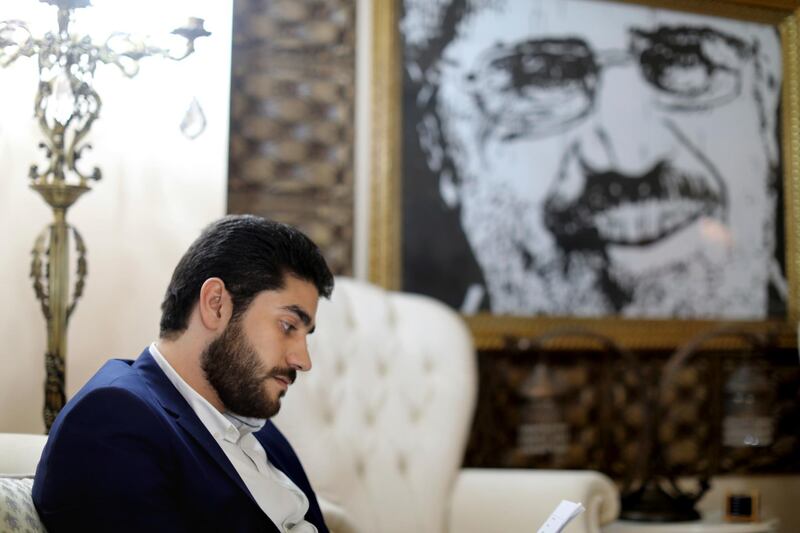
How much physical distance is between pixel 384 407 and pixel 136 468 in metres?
1.53

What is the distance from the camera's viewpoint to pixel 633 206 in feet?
12.6

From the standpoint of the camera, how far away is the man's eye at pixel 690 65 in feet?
12.8

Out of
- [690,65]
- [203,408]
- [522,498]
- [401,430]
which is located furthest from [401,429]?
[690,65]

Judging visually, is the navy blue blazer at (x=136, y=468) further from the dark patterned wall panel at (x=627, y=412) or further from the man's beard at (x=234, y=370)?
the dark patterned wall panel at (x=627, y=412)

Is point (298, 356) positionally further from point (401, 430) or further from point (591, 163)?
point (591, 163)

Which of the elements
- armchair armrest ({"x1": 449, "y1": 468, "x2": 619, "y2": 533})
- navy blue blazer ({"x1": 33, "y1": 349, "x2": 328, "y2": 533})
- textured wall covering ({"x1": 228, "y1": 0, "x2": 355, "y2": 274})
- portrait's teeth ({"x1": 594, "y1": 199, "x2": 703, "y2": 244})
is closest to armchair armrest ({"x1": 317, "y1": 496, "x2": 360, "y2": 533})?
armchair armrest ({"x1": 449, "y1": 468, "x2": 619, "y2": 533})

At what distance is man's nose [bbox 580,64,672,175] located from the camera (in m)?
3.81

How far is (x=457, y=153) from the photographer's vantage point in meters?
3.62

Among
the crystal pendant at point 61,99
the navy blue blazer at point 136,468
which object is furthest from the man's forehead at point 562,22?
the navy blue blazer at point 136,468

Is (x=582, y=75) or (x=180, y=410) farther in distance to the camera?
(x=582, y=75)

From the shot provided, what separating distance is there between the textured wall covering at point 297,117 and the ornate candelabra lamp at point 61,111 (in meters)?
0.93

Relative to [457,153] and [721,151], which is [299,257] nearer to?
[457,153]

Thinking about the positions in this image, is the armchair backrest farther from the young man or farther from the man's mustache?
the man's mustache

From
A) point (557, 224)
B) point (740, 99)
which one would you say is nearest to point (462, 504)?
point (557, 224)
